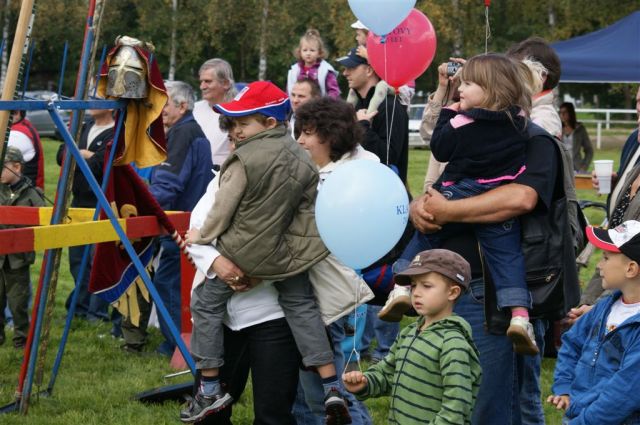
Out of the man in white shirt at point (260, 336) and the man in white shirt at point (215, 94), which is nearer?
the man in white shirt at point (260, 336)

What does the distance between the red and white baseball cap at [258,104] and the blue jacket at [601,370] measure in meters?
1.49

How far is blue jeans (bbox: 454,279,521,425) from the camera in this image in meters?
3.91

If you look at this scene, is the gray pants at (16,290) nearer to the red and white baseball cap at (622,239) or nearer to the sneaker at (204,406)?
the sneaker at (204,406)

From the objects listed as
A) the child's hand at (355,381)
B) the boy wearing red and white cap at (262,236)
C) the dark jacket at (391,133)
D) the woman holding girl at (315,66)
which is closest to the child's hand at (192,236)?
the boy wearing red and white cap at (262,236)

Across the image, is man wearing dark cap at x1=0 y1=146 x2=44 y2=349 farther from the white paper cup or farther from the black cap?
the white paper cup

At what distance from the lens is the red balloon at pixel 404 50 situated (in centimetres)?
615

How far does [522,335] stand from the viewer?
3721 mm

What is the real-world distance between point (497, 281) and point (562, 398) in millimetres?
486

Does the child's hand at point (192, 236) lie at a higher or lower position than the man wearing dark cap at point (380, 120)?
higher

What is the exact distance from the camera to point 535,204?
382cm

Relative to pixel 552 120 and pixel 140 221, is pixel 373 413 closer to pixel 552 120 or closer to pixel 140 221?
pixel 140 221

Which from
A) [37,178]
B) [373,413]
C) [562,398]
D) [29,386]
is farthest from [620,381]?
[37,178]

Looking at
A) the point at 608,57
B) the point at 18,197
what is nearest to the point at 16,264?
the point at 18,197

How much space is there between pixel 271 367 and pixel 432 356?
0.81 meters
